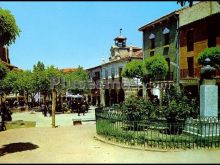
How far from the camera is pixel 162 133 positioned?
1135 cm

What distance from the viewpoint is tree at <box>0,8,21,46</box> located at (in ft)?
33.9

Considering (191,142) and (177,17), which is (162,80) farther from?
(191,142)

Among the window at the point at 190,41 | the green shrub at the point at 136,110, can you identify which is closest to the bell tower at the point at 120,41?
the window at the point at 190,41

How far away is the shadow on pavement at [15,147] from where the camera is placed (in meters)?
11.5

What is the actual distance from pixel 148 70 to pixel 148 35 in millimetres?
8544

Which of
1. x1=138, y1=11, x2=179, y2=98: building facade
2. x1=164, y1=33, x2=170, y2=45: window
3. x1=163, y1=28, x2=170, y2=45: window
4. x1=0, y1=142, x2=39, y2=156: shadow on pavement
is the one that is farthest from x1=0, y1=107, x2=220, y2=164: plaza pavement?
x1=164, y1=33, x2=170, y2=45: window

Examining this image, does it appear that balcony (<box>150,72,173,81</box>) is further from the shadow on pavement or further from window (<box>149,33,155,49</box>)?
the shadow on pavement

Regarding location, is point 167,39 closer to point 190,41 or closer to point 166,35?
point 166,35

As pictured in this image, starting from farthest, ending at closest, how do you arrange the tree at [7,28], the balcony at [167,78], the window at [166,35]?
the window at [166,35] < the balcony at [167,78] < the tree at [7,28]

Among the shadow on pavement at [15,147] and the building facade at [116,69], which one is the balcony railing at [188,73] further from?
the shadow on pavement at [15,147]

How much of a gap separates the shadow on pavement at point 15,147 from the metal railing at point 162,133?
310 cm

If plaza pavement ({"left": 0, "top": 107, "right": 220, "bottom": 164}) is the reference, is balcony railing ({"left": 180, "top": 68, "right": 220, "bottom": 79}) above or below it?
above

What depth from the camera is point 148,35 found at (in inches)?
1416

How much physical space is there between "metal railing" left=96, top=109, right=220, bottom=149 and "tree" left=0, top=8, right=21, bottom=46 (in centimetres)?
516
